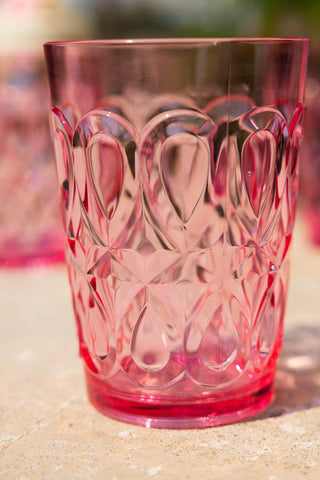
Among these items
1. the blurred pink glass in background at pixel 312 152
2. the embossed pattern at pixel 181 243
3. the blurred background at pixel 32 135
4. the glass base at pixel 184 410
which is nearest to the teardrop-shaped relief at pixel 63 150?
the embossed pattern at pixel 181 243

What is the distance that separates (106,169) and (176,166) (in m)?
0.04

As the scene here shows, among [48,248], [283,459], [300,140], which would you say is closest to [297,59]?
[300,140]

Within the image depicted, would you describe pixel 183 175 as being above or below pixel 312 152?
above

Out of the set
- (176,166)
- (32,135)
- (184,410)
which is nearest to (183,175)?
(176,166)

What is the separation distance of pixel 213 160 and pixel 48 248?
43 cm

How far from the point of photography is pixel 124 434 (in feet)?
1.09

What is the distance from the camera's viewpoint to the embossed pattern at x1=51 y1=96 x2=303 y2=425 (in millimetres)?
306

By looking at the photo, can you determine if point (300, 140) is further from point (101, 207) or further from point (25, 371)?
point (25, 371)

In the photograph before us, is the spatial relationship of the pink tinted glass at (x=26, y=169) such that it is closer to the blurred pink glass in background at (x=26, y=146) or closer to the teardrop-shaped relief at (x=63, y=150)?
the blurred pink glass in background at (x=26, y=146)

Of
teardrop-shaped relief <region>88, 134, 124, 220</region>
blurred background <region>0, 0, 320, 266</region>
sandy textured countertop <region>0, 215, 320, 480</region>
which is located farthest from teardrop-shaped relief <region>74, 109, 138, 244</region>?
blurred background <region>0, 0, 320, 266</region>

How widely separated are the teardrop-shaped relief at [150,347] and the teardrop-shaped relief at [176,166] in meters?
0.05

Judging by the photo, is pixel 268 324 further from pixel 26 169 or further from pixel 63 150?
pixel 26 169

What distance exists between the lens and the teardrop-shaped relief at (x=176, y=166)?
0.99ft

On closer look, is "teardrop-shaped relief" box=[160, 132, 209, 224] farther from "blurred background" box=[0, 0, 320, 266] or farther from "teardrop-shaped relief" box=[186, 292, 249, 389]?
"blurred background" box=[0, 0, 320, 266]
